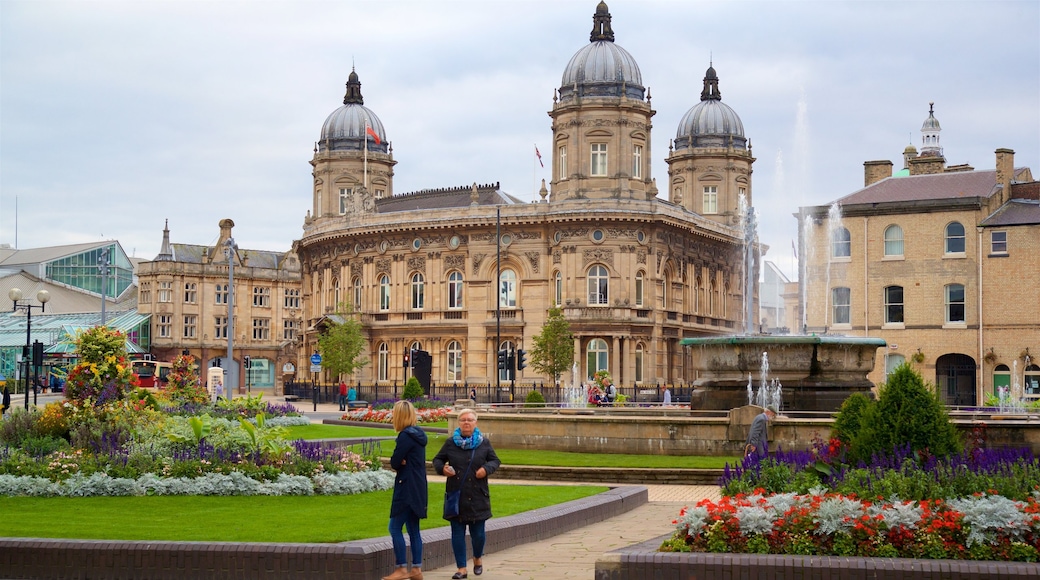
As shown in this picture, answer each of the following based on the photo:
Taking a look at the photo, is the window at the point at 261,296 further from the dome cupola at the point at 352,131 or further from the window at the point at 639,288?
the window at the point at 639,288

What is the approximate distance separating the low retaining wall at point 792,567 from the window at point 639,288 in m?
58.6

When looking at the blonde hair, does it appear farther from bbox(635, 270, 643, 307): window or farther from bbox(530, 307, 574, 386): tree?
bbox(635, 270, 643, 307): window

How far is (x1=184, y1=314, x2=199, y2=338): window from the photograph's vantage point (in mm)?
102000

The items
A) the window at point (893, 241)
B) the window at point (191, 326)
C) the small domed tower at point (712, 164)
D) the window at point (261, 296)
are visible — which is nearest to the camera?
the window at point (893, 241)

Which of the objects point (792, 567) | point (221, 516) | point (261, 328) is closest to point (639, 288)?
point (261, 328)

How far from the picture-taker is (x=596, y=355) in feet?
230

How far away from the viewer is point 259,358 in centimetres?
10612

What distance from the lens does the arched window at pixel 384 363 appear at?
77000 millimetres

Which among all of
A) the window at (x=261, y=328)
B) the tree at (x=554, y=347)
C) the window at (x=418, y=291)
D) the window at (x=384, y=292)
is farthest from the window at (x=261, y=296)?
the tree at (x=554, y=347)

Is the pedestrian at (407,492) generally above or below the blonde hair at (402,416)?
below

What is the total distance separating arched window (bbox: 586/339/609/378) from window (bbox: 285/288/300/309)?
46.2 m

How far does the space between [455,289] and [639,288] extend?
11.0 metres

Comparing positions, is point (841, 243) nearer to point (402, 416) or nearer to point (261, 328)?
point (402, 416)

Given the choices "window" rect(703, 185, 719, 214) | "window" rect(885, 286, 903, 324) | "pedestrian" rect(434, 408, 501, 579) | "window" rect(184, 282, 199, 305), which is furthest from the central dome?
"pedestrian" rect(434, 408, 501, 579)
